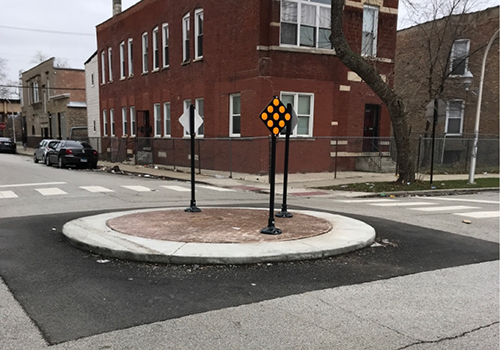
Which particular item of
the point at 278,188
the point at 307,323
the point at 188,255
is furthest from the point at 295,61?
the point at 307,323

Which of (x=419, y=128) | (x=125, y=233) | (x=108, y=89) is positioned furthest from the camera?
(x=108, y=89)

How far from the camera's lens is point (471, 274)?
544 cm

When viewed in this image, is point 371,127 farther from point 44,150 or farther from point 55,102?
point 55,102

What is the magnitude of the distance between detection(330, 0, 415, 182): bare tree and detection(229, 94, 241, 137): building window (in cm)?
637

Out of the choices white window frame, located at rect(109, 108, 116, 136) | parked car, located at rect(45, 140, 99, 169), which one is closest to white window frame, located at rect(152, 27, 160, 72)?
parked car, located at rect(45, 140, 99, 169)

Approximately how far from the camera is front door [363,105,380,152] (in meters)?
20.9

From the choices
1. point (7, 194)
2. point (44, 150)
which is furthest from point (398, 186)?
point (44, 150)

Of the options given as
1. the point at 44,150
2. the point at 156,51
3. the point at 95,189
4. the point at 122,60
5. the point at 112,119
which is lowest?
the point at 95,189

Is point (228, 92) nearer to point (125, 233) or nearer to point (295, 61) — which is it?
point (295, 61)

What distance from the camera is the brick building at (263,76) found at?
18.0 meters

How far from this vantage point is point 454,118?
86.7ft

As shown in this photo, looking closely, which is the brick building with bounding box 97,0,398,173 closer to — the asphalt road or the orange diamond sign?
the orange diamond sign

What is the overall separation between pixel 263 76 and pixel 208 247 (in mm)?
13177

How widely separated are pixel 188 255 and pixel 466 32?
2540 cm
